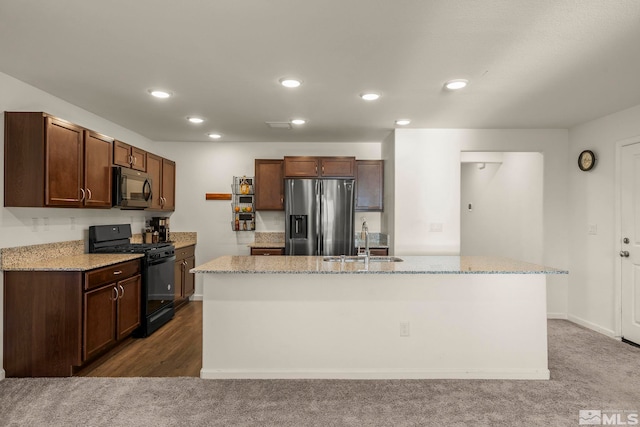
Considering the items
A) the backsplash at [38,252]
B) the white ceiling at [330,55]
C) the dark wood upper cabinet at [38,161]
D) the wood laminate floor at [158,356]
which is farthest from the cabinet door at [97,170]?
the wood laminate floor at [158,356]

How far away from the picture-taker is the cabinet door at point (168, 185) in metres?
5.02

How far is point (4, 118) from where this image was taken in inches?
112

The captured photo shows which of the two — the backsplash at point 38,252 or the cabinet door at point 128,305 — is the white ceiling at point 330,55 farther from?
the cabinet door at point 128,305

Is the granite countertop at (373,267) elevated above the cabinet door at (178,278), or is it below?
above

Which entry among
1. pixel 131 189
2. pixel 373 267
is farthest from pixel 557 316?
pixel 131 189

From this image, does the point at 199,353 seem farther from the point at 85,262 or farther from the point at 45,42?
the point at 45,42

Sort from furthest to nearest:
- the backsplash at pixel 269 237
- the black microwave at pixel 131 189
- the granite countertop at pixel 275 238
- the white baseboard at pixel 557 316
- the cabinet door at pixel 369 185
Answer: the backsplash at pixel 269 237, the granite countertop at pixel 275 238, the cabinet door at pixel 369 185, the white baseboard at pixel 557 316, the black microwave at pixel 131 189

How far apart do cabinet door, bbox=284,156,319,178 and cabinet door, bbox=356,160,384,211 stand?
617mm

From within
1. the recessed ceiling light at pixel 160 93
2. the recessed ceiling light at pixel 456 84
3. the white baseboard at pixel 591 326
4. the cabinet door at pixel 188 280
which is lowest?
the white baseboard at pixel 591 326

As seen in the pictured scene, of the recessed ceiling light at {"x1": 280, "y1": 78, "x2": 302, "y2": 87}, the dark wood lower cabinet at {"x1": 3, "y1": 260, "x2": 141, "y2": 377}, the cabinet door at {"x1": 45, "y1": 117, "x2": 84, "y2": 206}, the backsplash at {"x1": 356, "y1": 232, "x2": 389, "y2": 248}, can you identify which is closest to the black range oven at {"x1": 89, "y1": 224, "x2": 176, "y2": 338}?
the cabinet door at {"x1": 45, "y1": 117, "x2": 84, "y2": 206}

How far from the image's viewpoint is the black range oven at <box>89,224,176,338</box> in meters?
3.86

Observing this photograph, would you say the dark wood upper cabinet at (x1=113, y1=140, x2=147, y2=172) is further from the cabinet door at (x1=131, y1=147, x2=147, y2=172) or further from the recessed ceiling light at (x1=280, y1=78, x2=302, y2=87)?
the recessed ceiling light at (x1=280, y1=78, x2=302, y2=87)

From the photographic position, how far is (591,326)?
4176mm

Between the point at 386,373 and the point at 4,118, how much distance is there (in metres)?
3.55
